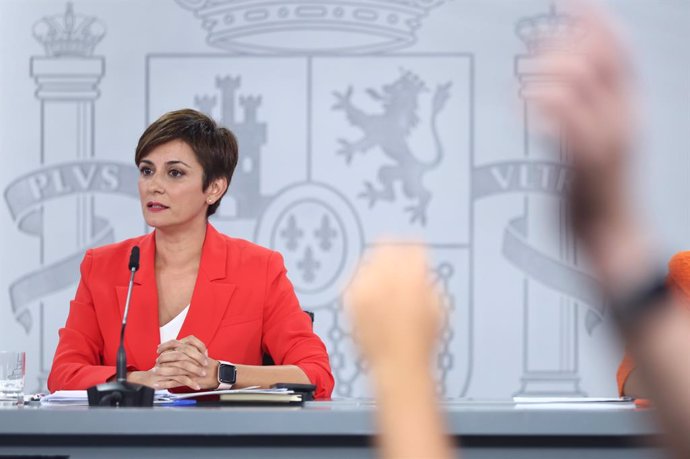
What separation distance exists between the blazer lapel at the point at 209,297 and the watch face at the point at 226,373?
27 centimetres

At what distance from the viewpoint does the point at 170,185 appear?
9.30 feet

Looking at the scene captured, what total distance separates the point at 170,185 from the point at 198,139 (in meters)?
0.15

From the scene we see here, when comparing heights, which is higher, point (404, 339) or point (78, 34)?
point (78, 34)

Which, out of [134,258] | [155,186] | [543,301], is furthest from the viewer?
[543,301]

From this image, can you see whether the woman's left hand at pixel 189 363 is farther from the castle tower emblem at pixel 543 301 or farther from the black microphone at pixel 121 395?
the castle tower emblem at pixel 543 301

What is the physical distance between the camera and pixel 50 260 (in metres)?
4.49

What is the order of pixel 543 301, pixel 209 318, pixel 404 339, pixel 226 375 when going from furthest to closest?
pixel 543 301 < pixel 209 318 < pixel 226 375 < pixel 404 339

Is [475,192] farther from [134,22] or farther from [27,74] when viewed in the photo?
[27,74]

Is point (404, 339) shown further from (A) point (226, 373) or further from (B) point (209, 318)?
(B) point (209, 318)

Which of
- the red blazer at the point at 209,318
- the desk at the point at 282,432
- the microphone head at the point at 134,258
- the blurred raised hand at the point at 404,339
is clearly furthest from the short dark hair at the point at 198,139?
the blurred raised hand at the point at 404,339

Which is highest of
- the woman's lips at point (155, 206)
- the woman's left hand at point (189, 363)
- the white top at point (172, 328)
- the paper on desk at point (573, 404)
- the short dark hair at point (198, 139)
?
the short dark hair at point (198, 139)

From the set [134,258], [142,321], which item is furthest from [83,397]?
[142,321]

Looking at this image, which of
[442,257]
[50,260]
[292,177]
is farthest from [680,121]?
[50,260]

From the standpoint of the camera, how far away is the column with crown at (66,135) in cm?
449
